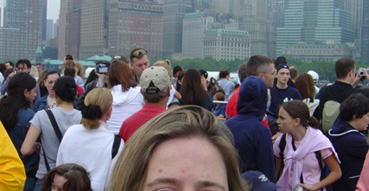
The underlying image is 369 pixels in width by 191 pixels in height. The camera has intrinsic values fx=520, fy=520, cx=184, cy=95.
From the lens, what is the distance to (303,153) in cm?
384

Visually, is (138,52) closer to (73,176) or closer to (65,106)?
(65,106)

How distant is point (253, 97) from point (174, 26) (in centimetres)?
12498

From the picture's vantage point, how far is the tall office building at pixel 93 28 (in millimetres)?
→ 114062

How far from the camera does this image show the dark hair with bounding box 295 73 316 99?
6.33m

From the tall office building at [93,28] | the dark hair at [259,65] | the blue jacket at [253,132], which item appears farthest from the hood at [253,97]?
the tall office building at [93,28]

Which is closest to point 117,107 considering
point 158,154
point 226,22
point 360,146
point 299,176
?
point 299,176

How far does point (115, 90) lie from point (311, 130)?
1667 millimetres

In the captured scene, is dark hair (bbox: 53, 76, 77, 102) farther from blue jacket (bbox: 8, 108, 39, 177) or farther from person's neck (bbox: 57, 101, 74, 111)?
blue jacket (bbox: 8, 108, 39, 177)

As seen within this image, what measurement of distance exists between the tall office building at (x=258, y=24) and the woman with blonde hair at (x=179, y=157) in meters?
124

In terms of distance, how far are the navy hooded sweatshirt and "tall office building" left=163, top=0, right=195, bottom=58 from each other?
4774 inches

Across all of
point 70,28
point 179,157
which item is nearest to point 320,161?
point 179,157

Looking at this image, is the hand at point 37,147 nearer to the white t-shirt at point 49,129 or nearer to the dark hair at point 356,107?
the white t-shirt at point 49,129

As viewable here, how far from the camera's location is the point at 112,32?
369 ft

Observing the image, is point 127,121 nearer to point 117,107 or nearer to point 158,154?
point 117,107
